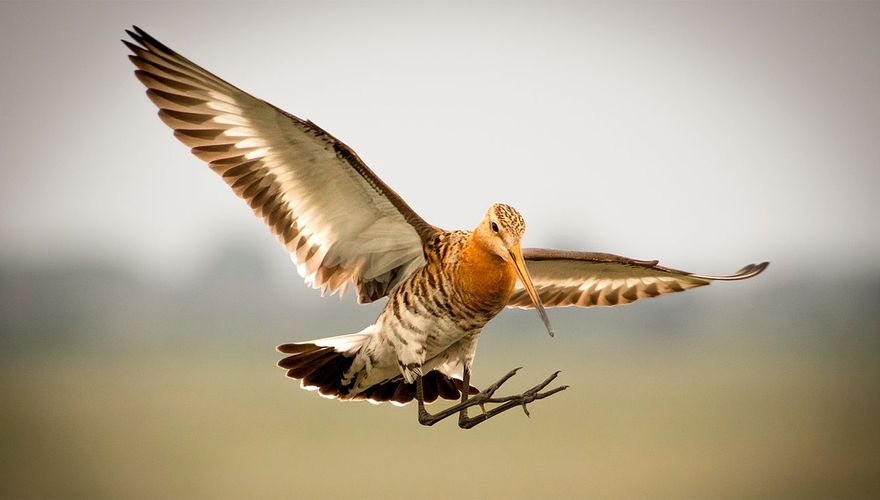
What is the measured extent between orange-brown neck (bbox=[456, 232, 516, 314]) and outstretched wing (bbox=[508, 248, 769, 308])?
60 centimetres

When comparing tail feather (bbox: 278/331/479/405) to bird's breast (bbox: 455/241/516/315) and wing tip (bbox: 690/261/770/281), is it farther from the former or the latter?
wing tip (bbox: 690/261/770/281)

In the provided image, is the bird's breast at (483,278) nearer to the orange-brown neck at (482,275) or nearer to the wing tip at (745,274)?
the orange-brown neck at (482,275)

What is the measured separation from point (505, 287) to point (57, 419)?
19.1 metres

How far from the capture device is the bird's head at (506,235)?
3438 millimetres

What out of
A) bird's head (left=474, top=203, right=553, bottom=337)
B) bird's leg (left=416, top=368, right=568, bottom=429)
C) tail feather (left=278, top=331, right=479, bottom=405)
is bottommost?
bird's leg (left=416, top=368, right=568, bottom=429)

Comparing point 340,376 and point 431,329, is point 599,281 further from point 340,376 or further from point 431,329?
point 340,376

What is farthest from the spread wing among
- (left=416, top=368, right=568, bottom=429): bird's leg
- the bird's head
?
(left=416, top=368, right=568, bottom=429): bird's leg

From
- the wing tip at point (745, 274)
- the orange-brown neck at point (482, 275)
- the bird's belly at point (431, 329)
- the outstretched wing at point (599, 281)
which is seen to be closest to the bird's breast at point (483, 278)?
the orange-brown neck at point (482, 275)

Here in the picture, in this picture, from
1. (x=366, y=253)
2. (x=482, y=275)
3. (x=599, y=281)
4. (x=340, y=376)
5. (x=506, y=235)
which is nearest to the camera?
(x=506, y=235)

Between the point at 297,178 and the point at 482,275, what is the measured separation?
100 cm

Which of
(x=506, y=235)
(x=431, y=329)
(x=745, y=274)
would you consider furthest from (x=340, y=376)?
(x=745, y=274)

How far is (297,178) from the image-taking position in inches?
157

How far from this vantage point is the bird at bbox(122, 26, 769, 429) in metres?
3.63

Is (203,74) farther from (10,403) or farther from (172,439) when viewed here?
(10,403)
